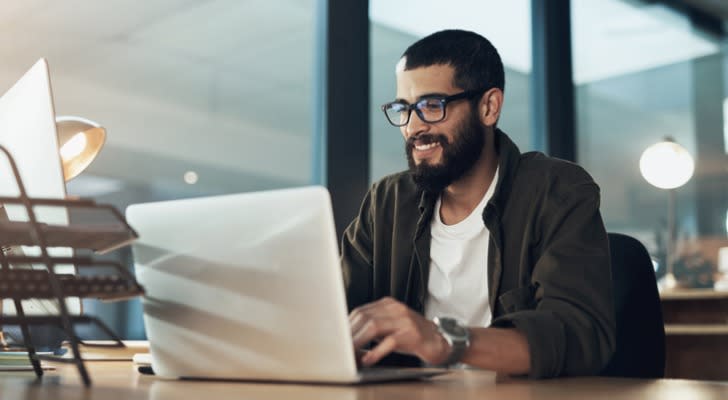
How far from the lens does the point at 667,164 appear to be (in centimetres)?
423

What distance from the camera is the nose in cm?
158

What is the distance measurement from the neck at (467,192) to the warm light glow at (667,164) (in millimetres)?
2869

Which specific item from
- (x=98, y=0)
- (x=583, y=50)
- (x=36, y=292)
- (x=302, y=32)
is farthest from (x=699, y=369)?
(x=36, y=292)

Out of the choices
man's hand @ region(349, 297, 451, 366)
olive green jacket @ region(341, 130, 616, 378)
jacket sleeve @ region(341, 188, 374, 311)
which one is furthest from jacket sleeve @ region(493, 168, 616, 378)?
jacket sleeve @ region(341, 188, 374, 311)

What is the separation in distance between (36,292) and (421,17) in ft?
8.17

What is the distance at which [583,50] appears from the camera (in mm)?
4145

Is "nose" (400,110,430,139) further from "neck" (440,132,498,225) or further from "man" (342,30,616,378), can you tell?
"neck" (440,132,498,225)

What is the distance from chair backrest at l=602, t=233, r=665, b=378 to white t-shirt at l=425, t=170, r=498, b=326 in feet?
0.77

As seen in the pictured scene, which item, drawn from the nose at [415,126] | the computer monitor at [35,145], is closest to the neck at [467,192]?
the nose at [415,126]

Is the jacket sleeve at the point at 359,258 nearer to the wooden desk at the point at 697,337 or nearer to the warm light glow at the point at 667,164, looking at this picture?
the wooden desk at the point at 697,337

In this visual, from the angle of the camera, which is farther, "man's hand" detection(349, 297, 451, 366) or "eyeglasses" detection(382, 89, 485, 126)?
"eyeglasses" detection(382, 89, 485, 126)

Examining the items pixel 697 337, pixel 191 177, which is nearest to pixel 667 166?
pixel 697 337

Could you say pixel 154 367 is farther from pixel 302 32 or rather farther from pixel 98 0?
pixel 302 32

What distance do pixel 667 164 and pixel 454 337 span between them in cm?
354
